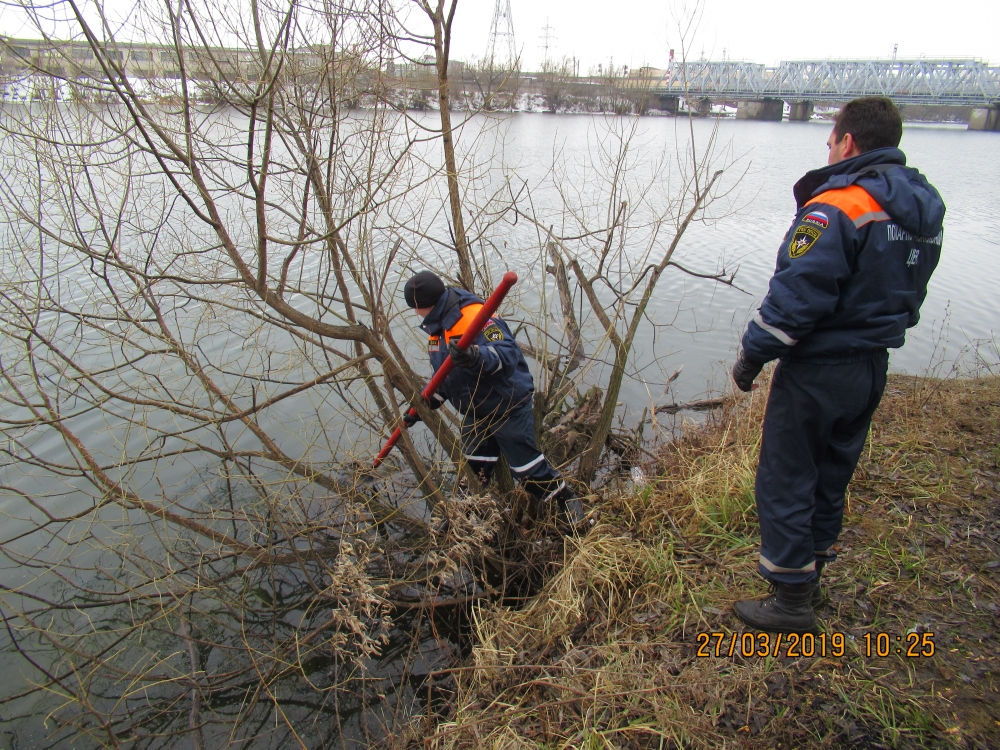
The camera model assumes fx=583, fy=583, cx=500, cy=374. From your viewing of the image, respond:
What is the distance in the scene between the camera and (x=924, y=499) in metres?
3.40

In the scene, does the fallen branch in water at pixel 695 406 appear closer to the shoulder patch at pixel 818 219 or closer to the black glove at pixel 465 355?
the black glove at pixel 465 355

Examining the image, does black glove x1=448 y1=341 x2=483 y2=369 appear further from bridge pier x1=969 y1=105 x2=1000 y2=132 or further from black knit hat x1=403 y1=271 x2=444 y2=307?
bridge pier x1=969 y1=105 x2=1000 y2=132

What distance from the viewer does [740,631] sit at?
102 inches

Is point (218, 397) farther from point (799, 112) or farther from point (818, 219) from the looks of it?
point (799, 112)

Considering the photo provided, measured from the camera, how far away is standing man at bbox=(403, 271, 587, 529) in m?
3.33

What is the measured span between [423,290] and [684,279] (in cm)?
694

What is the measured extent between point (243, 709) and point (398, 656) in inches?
34.4

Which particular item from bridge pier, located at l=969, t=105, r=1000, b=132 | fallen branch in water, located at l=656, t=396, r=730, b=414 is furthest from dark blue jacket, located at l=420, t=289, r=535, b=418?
bridge pier, located at l=969, t=105, r=1000, b=132

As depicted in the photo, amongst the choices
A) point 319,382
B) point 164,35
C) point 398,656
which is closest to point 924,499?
point 398,656

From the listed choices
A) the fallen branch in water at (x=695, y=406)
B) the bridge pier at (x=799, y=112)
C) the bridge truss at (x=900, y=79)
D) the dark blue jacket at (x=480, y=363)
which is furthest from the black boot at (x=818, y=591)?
the bridge pier at (x=799, y=112)

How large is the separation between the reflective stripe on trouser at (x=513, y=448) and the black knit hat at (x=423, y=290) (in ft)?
2.53

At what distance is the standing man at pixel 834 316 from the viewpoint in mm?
1964

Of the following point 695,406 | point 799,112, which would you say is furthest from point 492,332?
point 799,112

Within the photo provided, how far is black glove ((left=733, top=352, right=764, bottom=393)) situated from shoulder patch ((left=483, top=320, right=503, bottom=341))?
1498 millimetres
